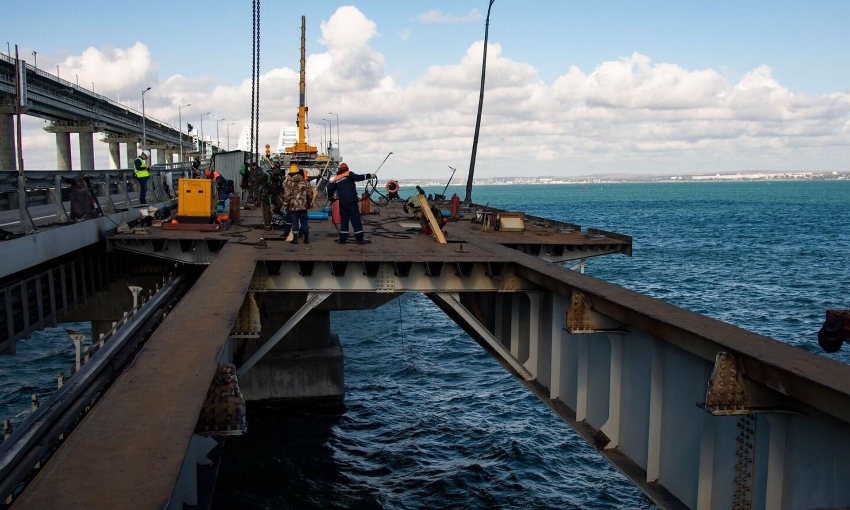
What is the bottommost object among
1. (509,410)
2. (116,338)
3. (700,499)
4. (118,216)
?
(509,410)

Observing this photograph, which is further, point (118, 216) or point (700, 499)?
point (118, 216)

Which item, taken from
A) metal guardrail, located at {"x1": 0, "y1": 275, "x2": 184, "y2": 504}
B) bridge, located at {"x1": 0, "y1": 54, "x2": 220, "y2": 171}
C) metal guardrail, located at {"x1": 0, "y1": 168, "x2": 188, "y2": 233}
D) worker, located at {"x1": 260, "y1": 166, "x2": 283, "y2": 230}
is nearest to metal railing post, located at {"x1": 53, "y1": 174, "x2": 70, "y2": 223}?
metal guardrail, located at {"x1": 0, "y1": 168, "x2": 188, "y2": 233}

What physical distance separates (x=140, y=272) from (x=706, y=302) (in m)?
28.0

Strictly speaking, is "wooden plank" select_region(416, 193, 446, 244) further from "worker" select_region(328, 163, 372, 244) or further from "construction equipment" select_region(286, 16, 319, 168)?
"construction equipment" select_region(286, 16, 319, 168)

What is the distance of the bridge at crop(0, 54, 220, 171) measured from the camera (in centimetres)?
5769

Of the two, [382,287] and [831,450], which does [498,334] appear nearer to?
[382,287]

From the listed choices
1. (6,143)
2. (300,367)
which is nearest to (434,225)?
(300,367)

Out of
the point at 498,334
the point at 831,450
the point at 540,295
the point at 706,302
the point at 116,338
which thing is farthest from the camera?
the point at 706,302

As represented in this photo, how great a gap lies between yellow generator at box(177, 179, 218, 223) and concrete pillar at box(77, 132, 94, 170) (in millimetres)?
71959

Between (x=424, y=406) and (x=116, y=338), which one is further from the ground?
(x=116, y=338)

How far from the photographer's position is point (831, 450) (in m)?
5.60

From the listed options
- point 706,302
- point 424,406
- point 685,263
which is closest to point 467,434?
point 424,406

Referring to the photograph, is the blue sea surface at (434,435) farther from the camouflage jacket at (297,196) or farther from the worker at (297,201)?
the camouflage jacket at (297,196)

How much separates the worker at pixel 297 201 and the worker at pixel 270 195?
2750mm
